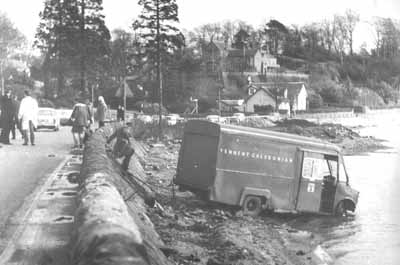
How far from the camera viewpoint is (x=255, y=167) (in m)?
15.9

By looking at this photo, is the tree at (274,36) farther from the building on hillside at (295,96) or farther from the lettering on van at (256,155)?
the lettering on van at (256,155)

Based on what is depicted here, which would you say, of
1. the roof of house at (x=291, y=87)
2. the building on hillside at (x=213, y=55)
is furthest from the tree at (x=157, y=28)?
the roof of house at (x=291, y=87)

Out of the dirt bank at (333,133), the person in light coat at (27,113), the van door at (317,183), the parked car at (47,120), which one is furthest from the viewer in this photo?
the dirt bank at (333,133)

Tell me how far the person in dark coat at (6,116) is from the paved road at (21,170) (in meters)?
0.50

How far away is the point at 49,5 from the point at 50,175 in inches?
306

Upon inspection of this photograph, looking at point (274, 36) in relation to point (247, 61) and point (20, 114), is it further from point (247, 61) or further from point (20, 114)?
point (20, 114)

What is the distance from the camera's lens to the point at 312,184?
17.0 metres

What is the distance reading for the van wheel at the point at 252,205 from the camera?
15828 mm

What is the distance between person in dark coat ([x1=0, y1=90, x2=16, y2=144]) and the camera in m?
21.3

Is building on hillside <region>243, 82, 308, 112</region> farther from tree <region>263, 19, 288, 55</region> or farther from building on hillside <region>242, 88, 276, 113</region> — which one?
tree <region>263, 19, 288, 55</region>

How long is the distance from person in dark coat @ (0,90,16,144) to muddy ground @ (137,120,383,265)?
5.60 m

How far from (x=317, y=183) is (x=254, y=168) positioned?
95.3 inches

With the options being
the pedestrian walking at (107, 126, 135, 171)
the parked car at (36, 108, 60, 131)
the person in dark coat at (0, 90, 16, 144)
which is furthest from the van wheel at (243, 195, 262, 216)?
the parked car at (36, 108, 60, 131)

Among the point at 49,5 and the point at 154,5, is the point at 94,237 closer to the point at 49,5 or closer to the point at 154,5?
the point at 49,5
